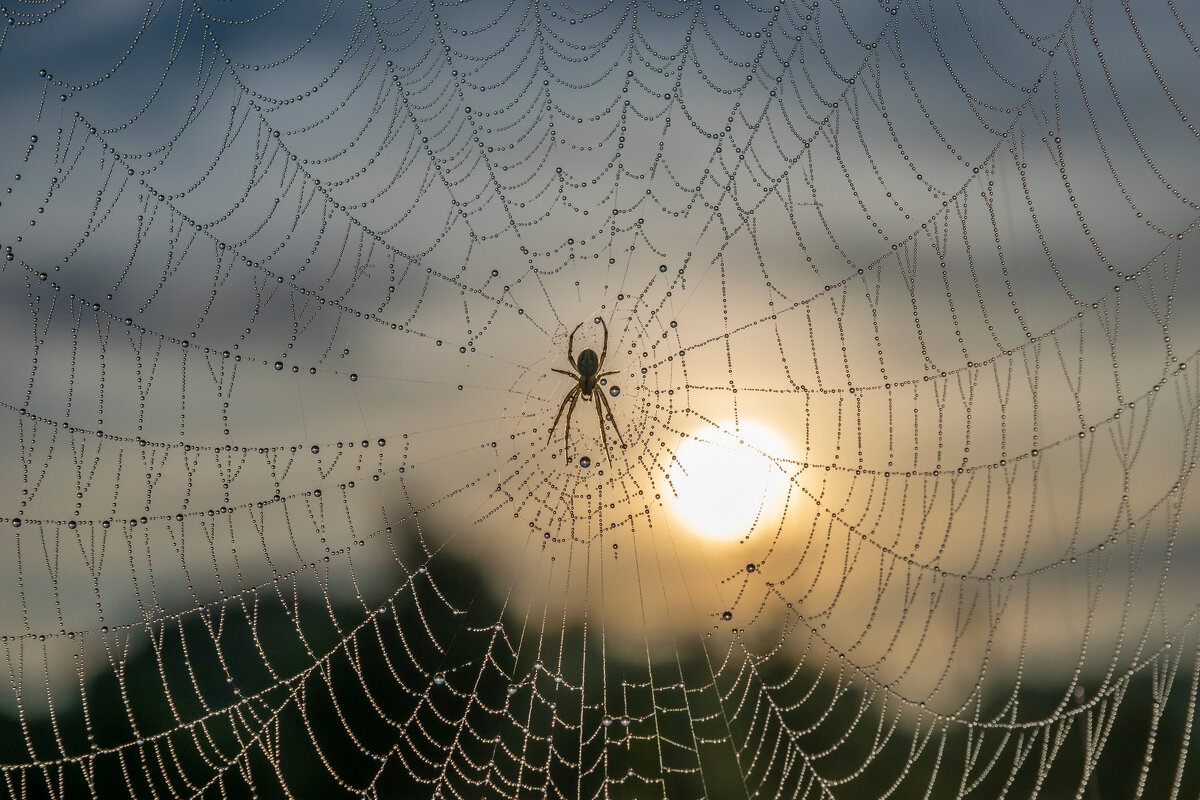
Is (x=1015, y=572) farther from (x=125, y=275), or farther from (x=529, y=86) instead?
(x=125, y=275)

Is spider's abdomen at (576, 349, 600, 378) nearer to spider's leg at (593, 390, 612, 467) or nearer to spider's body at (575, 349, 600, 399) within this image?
spider's body at (575, 349, 600, 399)

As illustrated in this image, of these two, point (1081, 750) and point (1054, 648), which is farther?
point (1081, 750)

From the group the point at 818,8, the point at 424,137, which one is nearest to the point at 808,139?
the point at 818,8

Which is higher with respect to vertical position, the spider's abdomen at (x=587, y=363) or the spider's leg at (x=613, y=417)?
the spider's abdomen at (x=587, y=363)

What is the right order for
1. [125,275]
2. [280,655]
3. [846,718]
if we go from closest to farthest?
1. [125,275]
2. [846,718]
3. [280,655]

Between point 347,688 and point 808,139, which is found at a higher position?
point 808,139

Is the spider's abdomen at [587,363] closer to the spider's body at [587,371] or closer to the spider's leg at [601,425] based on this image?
the spider's body at [587,371]

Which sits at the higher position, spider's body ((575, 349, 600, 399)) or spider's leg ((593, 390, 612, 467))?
spider's body ((575, 349, 600, 399))

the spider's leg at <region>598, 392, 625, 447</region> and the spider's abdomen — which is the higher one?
the spider's abdomen
